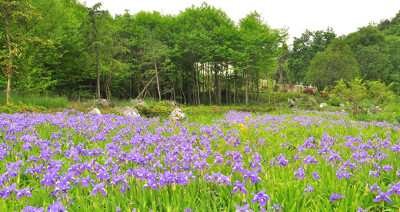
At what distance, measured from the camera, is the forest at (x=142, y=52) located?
15.8 metres

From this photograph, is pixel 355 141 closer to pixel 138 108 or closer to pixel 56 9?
pixel 138 108

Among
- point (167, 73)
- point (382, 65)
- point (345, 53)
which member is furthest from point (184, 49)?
point (382, 65)

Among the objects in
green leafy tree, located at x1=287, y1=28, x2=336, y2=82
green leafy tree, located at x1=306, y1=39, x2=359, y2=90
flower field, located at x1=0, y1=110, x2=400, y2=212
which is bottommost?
flower field, located at x1=0, y1=110, x2=400, y2=212

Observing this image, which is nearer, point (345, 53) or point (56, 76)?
point (56, 76)

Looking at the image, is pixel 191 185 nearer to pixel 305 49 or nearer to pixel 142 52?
pixel 142 52

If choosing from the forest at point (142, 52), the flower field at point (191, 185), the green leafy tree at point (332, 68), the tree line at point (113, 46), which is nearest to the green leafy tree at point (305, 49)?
the forest at point (142, 52)

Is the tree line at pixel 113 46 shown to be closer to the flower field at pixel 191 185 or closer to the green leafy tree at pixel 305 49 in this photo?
the flower field at pixel 191 185

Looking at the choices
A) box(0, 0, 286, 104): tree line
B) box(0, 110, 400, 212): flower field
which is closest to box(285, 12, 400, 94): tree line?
box(0, 0, 286, 104): tree line

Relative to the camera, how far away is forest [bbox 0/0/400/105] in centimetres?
1577

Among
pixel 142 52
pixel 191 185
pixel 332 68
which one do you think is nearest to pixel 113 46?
pixel 142 52

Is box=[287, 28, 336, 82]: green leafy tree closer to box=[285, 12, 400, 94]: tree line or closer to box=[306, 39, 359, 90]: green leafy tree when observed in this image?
box=[285, 12, 400, 94]: tree line

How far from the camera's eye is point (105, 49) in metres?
18.6

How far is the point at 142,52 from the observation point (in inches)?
1019

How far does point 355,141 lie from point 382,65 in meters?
43.9
